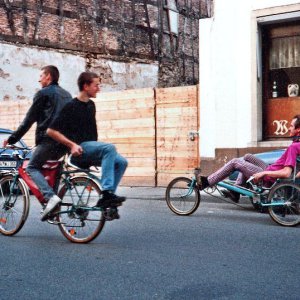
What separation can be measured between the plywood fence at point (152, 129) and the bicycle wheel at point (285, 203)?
18.2 feet

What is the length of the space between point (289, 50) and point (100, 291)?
10977 millimetres

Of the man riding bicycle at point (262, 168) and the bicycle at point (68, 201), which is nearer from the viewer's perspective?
the bicycle at point (68, 201)

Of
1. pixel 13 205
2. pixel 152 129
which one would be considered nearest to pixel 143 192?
pixel 152 129

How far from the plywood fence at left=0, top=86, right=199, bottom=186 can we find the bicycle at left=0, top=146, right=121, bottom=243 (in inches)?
277

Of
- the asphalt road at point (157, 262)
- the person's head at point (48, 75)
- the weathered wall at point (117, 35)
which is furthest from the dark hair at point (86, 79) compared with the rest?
the weathered wall at point (117, 35)

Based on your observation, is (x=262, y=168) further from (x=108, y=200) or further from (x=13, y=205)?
(x=13, y=205)

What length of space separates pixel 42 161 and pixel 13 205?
0.78 metres

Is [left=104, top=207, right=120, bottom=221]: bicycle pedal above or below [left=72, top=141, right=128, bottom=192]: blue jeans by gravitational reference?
below

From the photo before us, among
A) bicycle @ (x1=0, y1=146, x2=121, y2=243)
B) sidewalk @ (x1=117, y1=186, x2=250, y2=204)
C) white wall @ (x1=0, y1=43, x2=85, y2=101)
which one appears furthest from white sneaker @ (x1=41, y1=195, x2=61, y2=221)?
white wall @ (x1=0, y1=43, x2=85, y2=101)

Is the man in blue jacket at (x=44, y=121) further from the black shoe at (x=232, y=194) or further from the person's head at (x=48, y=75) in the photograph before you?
the black shoe at (x=232, y=194)

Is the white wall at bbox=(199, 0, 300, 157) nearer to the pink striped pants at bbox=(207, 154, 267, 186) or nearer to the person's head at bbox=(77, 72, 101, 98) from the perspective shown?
the pink striped pants at bbox=(207, 154, 267, 186)

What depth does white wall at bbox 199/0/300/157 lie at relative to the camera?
1416 centimetres

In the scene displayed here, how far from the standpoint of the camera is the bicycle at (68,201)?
648 cm

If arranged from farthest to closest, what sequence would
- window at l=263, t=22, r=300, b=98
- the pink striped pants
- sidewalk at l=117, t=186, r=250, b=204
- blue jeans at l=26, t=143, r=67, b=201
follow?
window at l=263, t=22, r=300, b=98, sidewalk at l=117, t=186, r=250, b=204, the pink striped pants, blue jeans at l=26, t=143, r=67, b=201
